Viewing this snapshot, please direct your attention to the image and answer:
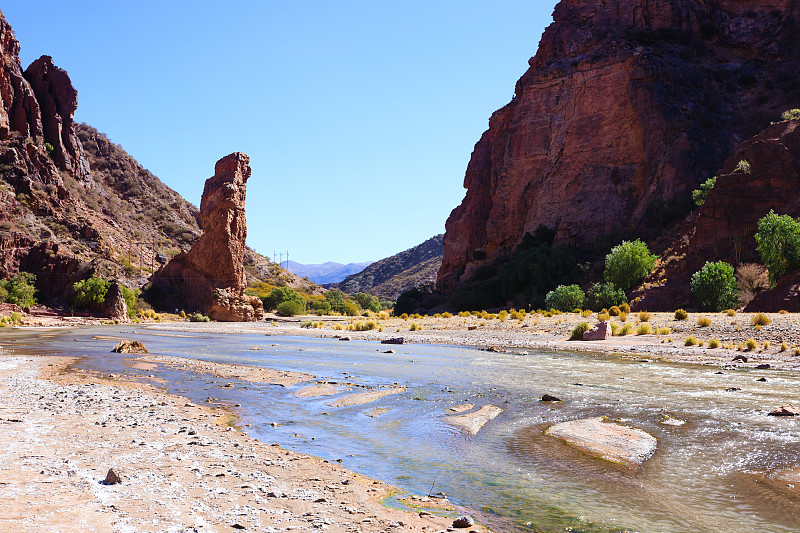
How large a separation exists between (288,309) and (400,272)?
282 feet

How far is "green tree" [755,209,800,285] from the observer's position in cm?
3142

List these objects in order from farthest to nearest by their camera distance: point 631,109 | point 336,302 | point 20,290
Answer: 1. point 336,302
2. point 631,109
3. point 20,290

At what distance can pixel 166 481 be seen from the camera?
5711 mm

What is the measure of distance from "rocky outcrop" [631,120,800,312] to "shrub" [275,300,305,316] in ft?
162

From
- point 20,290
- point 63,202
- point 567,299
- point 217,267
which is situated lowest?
point 567,299

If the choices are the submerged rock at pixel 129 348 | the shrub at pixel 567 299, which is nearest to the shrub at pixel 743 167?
the shrub at pixel 567 299

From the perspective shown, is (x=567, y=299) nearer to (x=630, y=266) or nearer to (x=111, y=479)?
(x=630, y=266)

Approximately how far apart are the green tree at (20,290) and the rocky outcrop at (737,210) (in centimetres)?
5141

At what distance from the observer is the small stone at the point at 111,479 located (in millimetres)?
5484

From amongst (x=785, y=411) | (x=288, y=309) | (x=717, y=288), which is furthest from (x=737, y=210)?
(x=288, y=309)

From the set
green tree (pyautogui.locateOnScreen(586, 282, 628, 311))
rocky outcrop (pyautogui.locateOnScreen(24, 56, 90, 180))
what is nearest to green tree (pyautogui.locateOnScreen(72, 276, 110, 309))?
rocky outcrop (pyautogui.locateOnScreen(24, 56, 90, 180))

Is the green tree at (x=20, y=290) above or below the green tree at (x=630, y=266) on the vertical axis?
below

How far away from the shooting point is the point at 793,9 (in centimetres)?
6450

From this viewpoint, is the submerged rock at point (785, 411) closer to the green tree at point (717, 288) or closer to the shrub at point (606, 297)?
the green tree at point (717, 288)
